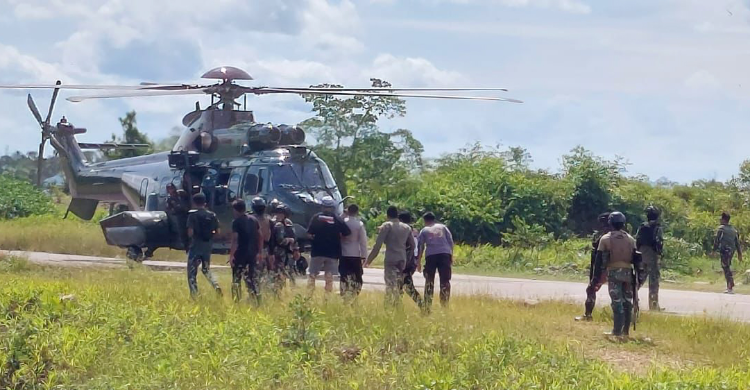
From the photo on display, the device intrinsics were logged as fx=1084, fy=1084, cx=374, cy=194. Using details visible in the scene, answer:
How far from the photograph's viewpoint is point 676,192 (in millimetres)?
38969

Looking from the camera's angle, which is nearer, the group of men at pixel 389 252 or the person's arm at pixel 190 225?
the group of men at pixel 389 252

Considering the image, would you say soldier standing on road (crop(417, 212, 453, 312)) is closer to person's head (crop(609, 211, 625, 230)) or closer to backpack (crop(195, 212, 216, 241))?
person's head (crop(609, 211, 625, 230))

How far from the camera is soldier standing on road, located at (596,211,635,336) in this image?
1209 centimetres

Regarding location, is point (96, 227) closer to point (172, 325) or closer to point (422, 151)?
point (422, 151)

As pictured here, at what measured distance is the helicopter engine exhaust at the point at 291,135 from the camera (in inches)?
825

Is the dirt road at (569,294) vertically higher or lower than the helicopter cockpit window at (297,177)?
lower

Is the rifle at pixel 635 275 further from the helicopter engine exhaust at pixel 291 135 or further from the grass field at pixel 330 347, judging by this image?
the helicopter engine exhaust at pixel 291 135

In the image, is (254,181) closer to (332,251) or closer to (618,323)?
(332,251)

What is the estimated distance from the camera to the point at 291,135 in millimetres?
21078

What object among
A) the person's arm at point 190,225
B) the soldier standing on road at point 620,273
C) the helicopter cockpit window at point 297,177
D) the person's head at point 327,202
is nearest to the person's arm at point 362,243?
the person's arm at point 190,225

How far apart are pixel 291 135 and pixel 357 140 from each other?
19778 mm

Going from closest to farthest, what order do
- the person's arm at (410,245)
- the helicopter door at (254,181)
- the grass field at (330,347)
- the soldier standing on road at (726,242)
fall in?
the grass field at (330,347), the person's arm at (410,245), the soldier standing on road at (726,242), the helicopter door at (254,181)

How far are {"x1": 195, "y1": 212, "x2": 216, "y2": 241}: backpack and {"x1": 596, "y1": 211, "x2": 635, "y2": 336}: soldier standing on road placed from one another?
5333 millimetres

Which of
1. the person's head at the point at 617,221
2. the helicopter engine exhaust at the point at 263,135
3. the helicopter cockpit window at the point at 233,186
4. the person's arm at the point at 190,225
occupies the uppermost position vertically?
the helicopter engine exhaust at the point at 263,135
